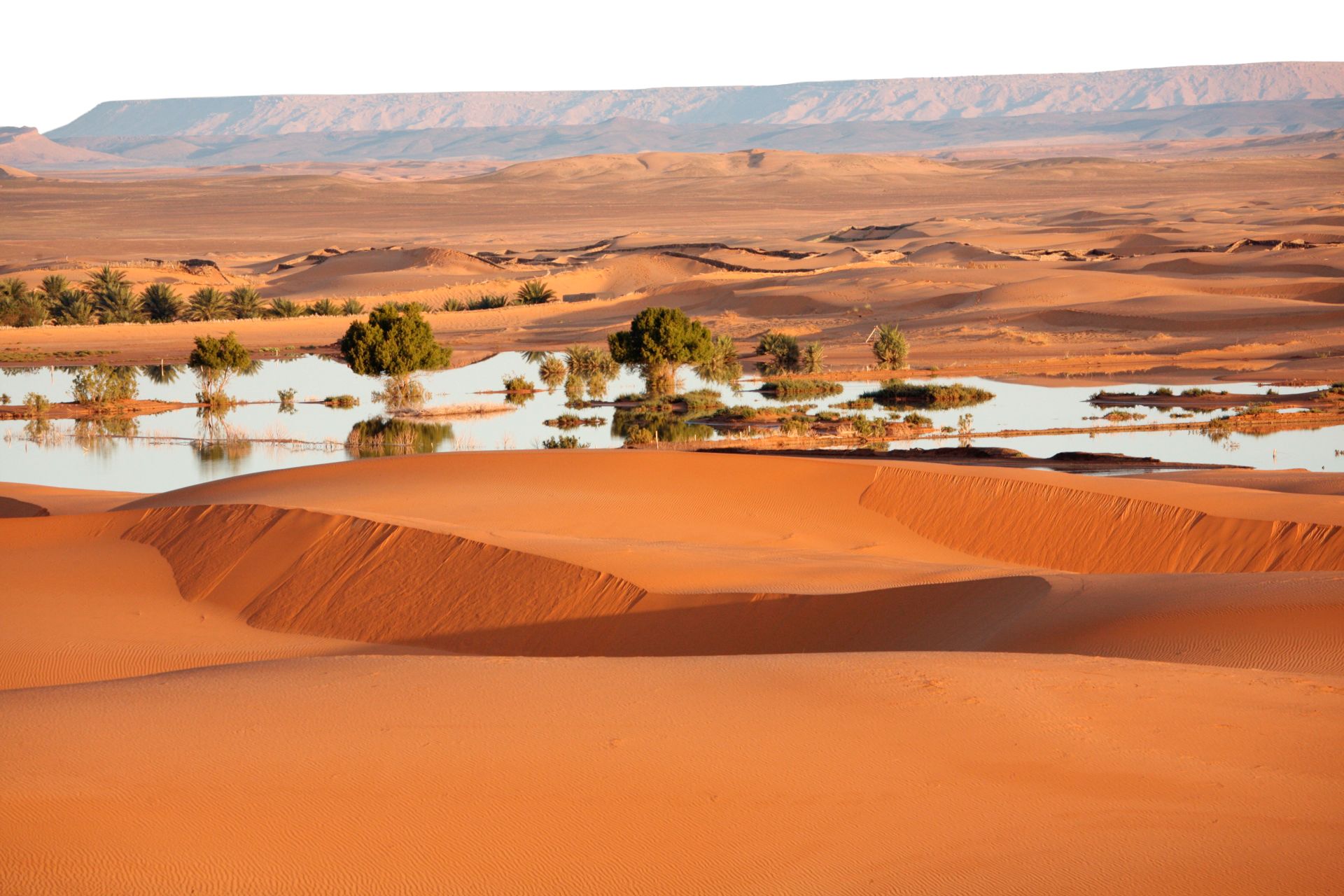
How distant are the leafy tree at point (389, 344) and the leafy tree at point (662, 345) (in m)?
4.52

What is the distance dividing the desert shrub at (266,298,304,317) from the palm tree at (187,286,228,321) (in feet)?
5.56

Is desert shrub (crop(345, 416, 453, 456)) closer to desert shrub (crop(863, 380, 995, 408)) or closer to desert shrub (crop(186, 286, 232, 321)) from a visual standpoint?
desert shrub (crop(863, 380, 995, 408))

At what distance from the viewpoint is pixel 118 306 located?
2249 inches

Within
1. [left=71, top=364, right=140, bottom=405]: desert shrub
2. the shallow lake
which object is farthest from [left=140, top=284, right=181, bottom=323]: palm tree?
[left=71, top=364, right=140, bottom=405]: desert shrub

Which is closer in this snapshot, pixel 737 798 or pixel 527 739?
pixel 737 798

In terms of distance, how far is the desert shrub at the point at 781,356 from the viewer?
42.1 meters

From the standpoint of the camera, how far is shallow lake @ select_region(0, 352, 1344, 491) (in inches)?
1036

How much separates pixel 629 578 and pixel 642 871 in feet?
23.6

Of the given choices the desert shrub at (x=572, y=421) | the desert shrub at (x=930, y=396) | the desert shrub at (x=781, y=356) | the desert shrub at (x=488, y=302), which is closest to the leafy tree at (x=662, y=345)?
the desert shrub at (x=572, y=421)

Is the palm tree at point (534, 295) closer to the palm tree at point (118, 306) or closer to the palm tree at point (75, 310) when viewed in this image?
the palm tree at point (118, 306)

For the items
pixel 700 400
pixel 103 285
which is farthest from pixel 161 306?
pixel 700 400

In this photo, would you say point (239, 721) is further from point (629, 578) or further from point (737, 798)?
point (629, 578)

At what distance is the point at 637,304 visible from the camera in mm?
59125

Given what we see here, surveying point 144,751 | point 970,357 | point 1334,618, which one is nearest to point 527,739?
Result: point 144,751
